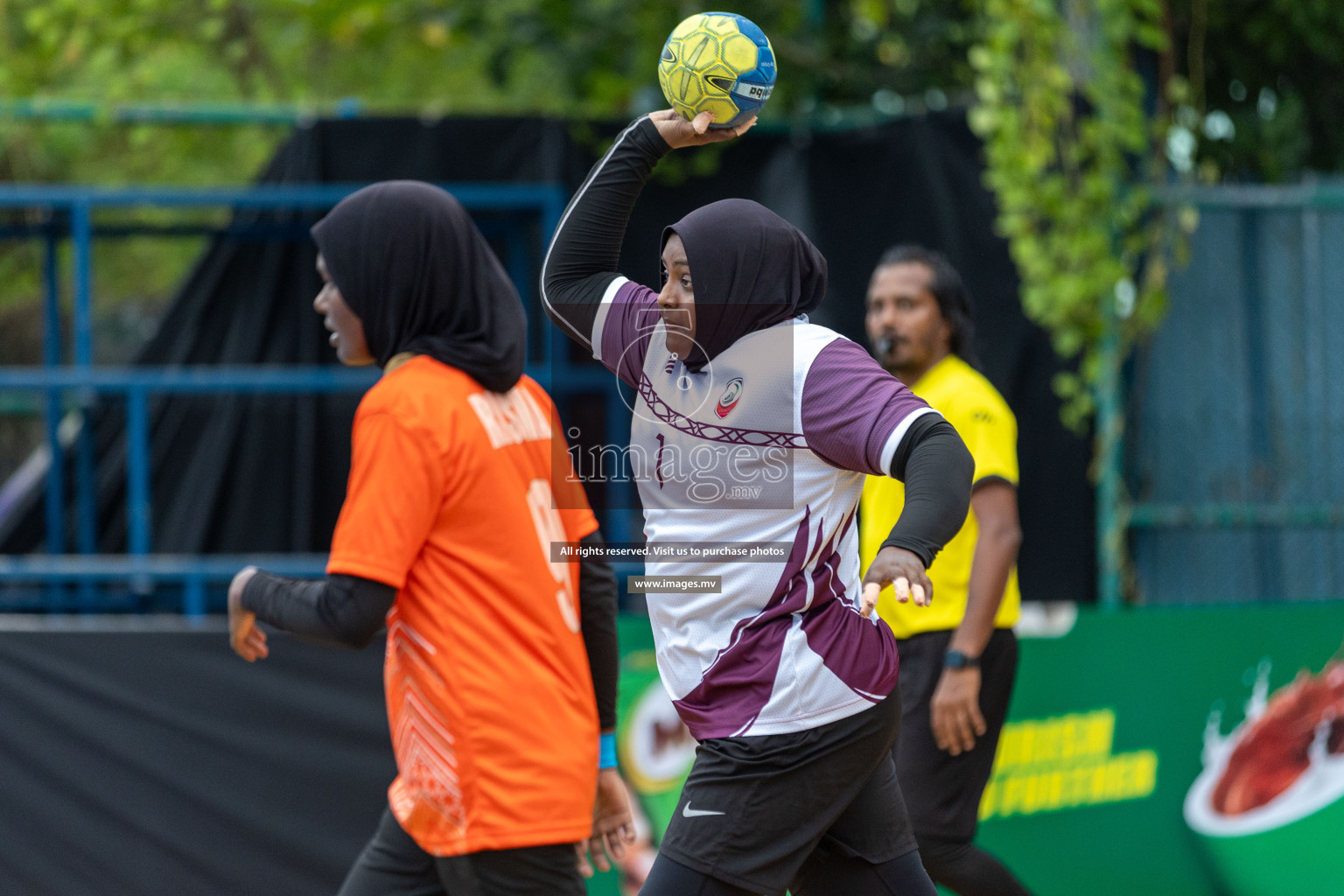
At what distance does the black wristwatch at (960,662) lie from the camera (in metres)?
3.64

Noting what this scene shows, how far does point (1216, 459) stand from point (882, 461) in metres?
3.86

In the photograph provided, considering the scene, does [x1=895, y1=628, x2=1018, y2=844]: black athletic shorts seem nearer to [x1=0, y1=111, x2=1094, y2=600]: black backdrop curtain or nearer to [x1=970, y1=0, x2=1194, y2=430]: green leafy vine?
[x1=970, y1=0, x2=1194, y2=430]: green leafy vine

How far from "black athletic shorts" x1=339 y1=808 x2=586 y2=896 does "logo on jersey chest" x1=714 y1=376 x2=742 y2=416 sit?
92 centimetres

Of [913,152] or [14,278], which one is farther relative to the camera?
[14,278]

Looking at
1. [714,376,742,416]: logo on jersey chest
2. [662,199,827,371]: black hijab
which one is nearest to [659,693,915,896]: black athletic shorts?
[714,376,742,416]: logo on jersey chest

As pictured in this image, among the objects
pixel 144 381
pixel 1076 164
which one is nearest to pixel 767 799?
pixel 1076 164

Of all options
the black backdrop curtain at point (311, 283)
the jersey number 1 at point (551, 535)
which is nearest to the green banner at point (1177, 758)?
the black backdrop curtain at point (311, 283)

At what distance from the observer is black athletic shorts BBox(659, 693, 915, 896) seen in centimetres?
244

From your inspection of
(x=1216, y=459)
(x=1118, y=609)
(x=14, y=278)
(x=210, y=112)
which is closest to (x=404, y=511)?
(x=1118, y=609)

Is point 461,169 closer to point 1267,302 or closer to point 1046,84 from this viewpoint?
point 1046,84

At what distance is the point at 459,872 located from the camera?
2.65m

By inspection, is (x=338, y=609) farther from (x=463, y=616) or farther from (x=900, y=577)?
(x=900, y=577)

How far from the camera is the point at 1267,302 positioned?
560 cm

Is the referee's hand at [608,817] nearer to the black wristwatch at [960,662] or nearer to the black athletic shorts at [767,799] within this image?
the black athletic shorts at [767,799]
